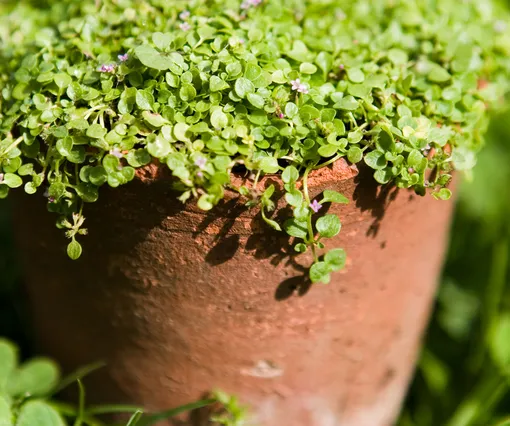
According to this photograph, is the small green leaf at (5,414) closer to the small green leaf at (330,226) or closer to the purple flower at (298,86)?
the small green leaf at (330,226)

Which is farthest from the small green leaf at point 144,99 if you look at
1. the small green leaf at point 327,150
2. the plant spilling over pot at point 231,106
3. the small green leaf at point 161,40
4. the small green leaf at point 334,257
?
the small green leaf at point 334,257

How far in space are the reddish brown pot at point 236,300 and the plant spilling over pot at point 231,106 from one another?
66 millimetres

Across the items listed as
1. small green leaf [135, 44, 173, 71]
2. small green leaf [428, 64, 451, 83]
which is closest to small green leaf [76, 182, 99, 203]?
small green leaf [135, 44, 173, 71]

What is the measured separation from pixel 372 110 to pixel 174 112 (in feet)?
1.18

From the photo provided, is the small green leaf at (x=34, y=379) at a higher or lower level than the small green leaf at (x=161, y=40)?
lower

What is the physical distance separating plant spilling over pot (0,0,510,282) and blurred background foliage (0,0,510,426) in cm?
53

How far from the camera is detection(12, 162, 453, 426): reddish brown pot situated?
116cm

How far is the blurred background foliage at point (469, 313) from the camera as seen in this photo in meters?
1.70

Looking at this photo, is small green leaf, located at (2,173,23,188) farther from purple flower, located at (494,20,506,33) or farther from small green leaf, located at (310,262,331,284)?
purple flower, located at (494,20,506,33)

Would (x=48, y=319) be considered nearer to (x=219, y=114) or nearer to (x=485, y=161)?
(x=219, y=114)

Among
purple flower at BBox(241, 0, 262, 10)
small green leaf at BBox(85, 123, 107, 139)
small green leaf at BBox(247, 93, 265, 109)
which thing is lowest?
small green leaf at BBox(85, 123, 107, 139)

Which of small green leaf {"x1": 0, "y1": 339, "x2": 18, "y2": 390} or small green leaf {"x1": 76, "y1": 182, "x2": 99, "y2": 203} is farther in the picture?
small green leaf {"x1": 0, "y1": 339, "x2": 18, "y2": 390}

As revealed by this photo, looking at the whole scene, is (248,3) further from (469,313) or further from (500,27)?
(469,313)

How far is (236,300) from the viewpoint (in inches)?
49.1
